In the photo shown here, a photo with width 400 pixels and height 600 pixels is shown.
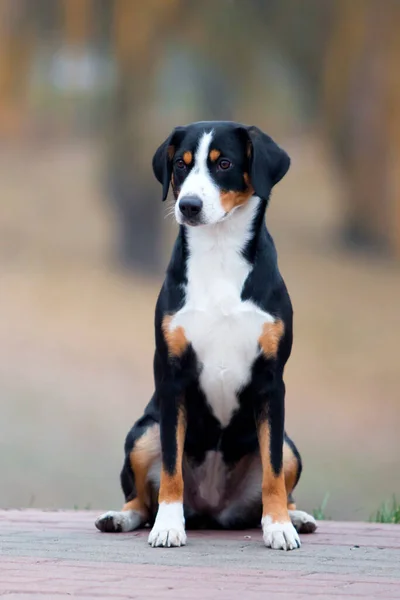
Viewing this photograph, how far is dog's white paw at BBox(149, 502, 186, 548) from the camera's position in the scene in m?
3.70

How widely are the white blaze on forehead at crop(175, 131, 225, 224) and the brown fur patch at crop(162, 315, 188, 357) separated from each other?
360mm

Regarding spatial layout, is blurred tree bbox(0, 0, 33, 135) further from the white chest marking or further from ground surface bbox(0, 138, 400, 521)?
the white chest marking

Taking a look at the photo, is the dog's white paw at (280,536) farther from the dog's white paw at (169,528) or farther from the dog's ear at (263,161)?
the dog's ear at (263,161)

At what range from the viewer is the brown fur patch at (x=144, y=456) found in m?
4.10

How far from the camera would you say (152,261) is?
704 centimetres

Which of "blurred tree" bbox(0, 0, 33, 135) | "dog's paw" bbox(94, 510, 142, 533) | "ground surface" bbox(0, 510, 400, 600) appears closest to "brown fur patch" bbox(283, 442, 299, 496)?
"ground surface" bbox(0, 510, 400, 600)

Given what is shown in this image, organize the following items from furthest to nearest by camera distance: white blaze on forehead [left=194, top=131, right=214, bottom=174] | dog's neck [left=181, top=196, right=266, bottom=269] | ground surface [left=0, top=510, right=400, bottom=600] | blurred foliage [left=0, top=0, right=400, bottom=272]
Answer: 1. blurred foliage [left=0, top=0, right=400, bottom=272]
2. dog's neck [left=181, top=196, right=266, bottom=269]
3. white blaze on forehead [left=194, top=131, right=214, bottom=174]
4. ground surface [left=0, top=510, right=400, bottom=600]

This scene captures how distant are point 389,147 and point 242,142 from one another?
3.30 metres

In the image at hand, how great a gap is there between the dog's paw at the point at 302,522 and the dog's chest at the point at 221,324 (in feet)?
1.89

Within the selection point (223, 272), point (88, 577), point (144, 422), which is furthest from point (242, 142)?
point (88, 577)

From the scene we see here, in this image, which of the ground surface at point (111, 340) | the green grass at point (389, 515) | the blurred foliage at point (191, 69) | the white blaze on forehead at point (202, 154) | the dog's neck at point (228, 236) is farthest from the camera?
the blurred foliage at point (191, 69)

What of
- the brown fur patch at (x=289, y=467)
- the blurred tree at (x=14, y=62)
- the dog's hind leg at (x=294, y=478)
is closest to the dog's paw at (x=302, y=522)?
the dog's hind leg at (x=294, y=478)

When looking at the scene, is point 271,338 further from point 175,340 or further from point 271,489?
point 271,489

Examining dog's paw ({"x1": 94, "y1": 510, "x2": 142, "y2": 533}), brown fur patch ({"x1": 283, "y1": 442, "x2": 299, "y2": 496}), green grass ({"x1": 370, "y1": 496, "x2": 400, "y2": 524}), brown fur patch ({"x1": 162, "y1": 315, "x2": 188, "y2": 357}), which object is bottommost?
green grass ({"x1": 370, "y1": 496, "x2": 400, "y2": 524})
